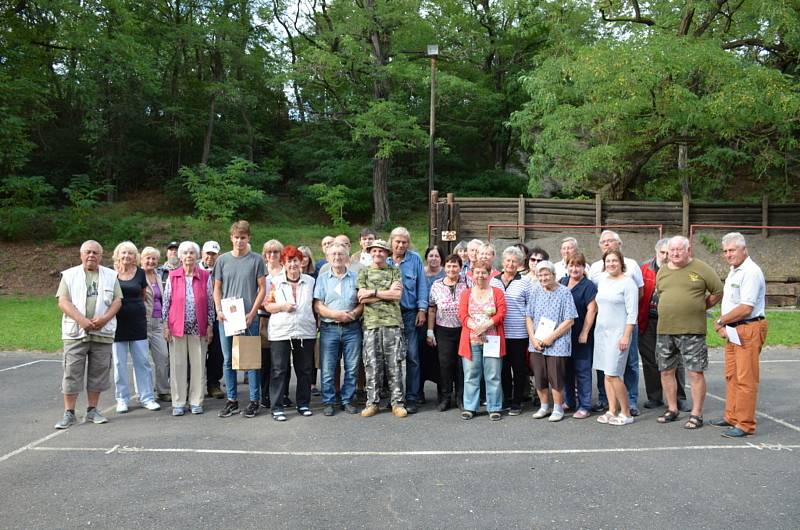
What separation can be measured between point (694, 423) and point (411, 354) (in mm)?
2690

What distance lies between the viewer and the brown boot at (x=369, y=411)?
662 cm

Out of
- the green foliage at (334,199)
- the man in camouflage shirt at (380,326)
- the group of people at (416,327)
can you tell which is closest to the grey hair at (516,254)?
the group of people at (416,327)

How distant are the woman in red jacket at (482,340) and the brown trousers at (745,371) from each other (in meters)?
2.00

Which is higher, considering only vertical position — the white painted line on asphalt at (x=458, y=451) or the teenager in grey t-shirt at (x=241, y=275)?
the teenager in grey t-shirt at (x=241, y=275)

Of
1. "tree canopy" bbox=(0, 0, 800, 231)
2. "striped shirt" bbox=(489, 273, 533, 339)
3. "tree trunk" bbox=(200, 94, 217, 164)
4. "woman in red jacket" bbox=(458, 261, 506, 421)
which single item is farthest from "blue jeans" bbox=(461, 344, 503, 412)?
"tree trunk" bbox=(200, 94, 217, 164)

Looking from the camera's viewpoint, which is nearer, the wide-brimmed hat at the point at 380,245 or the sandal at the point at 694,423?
the sandal at the point at 694,423

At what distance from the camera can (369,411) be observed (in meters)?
6.64

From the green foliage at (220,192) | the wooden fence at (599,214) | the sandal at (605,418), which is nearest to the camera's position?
the sandal at (605,418)

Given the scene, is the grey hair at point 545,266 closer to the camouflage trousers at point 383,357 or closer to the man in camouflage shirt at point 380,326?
the man in camouflage shirt at point 380,326

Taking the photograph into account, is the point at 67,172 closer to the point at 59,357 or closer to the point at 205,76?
the point at 205,76

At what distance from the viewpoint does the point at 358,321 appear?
6.79 metres

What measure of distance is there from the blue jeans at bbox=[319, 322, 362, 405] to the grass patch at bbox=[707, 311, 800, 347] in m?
6.24

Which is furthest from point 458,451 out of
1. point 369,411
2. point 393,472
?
point 369,411

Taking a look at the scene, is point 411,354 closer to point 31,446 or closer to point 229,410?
point 229,410
